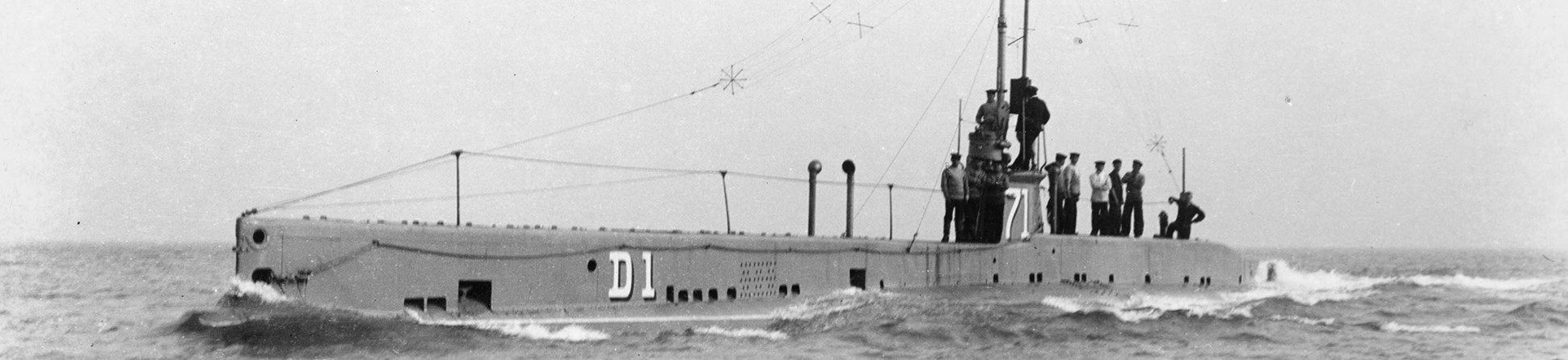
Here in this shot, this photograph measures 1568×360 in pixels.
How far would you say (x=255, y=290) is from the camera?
12336 mm

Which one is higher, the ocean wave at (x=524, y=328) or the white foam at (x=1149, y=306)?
the ocean wave at (x=524, y=328)

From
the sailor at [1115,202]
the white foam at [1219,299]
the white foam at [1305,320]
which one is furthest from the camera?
the sailor at [1115,202]

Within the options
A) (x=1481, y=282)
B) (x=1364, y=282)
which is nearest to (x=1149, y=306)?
(x=1364, y=282)

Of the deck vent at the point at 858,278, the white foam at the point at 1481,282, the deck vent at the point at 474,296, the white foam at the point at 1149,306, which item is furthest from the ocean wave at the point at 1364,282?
the deck vent at the point at 474,296

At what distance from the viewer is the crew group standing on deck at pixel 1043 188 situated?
20453 mm

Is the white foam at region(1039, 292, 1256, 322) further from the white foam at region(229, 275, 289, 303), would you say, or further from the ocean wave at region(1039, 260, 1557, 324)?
the white foam at region(229, 275, 289, 303)

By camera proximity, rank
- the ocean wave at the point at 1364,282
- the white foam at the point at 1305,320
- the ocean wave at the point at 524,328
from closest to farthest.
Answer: the ocean wave at the point at 524,328
the white foam at the point at 1305,320
the ocean wave at the point at 1364,282

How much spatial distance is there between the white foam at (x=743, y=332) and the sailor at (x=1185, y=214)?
11.5 m

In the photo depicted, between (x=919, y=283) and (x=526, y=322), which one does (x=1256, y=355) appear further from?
(x=526, y=322)

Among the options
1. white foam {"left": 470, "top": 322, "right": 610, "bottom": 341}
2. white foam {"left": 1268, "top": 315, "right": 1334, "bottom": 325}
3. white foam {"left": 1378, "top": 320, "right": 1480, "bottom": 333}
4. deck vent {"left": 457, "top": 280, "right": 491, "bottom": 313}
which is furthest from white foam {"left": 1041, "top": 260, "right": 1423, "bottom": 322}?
deck vent {"left": 457, "top": 280, "right": 491, "bottom": 313}

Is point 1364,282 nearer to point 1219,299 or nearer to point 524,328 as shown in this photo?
point 1219,299

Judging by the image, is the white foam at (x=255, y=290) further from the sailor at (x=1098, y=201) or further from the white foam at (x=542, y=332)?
the sailor at (x=1098, y=201)

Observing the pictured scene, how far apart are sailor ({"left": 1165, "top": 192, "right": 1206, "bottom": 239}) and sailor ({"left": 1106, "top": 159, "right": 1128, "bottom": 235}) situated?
160 centimetres

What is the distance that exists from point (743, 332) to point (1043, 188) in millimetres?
8015
